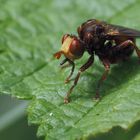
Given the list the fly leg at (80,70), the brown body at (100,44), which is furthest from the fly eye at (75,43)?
the fly leg at (80,70)

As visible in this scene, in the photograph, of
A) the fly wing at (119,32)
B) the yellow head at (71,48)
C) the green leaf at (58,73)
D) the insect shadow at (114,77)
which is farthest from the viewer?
the fly wing at (119,32)

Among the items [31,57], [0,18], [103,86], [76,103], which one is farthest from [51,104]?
[0,18]

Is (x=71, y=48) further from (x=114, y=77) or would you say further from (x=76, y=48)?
(x=114, y=77)

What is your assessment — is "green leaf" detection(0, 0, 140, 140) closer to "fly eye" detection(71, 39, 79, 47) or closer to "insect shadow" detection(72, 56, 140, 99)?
"insect shadow" detection(72, 56, 140, 99)

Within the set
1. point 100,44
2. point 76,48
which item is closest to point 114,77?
point 100,44

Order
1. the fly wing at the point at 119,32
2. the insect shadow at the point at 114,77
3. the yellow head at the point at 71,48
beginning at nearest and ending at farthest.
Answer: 1. the yellow head at the point at 71,48
2. the insect shadow at the point at 114,77
3. the fly wing at the point at 119,32

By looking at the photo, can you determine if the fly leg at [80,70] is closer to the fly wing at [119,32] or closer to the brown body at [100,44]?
the brown body at [100,44]
